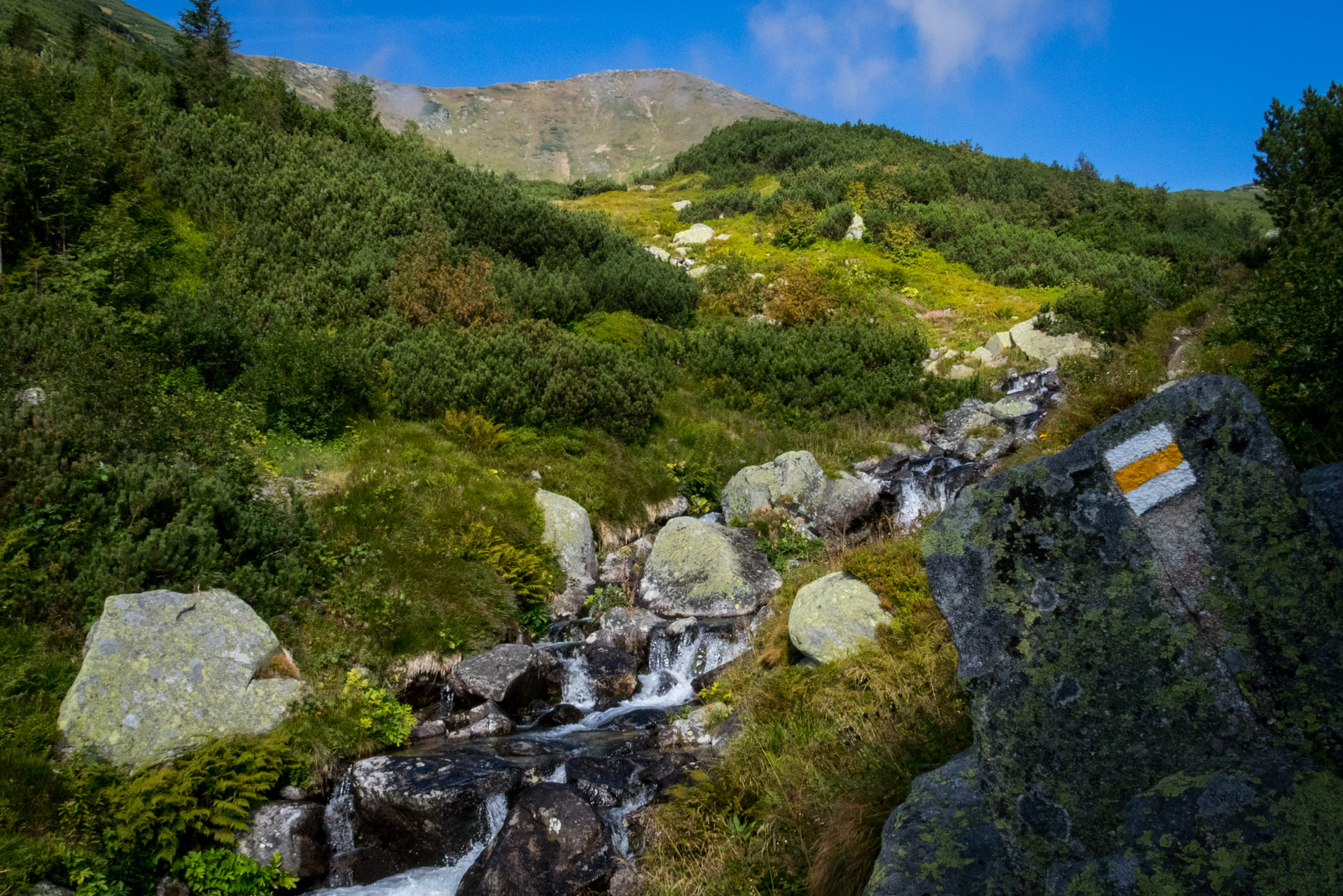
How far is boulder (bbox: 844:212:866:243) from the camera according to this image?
29094mm

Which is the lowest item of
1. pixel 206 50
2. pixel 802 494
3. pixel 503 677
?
pixel 503 677

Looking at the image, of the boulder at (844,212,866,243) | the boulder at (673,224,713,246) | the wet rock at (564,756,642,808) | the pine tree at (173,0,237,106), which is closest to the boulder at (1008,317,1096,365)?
the boulder at (844,212,866,243)

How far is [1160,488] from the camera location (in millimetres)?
2465

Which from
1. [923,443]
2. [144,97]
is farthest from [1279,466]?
[144,97]

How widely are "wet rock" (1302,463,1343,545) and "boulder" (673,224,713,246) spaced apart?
28.4 metres

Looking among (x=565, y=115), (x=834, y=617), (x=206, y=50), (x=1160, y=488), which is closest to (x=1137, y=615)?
(x=1160, y=488)

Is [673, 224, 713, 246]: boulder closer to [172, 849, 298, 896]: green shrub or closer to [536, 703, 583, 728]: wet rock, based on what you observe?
[536, 703, 583, 728]: wet rock

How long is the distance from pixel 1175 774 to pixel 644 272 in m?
19.9

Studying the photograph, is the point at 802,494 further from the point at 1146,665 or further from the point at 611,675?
the point at 1146,665

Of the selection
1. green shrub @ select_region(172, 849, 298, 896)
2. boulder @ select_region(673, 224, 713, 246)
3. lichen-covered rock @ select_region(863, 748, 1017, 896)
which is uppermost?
boulder @ select_region(673, 224, 713, 246)

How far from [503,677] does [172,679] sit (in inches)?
138

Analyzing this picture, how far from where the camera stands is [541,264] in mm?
19531

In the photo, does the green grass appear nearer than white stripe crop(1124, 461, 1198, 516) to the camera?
No

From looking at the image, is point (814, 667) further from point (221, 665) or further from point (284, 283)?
point (284, 283)
